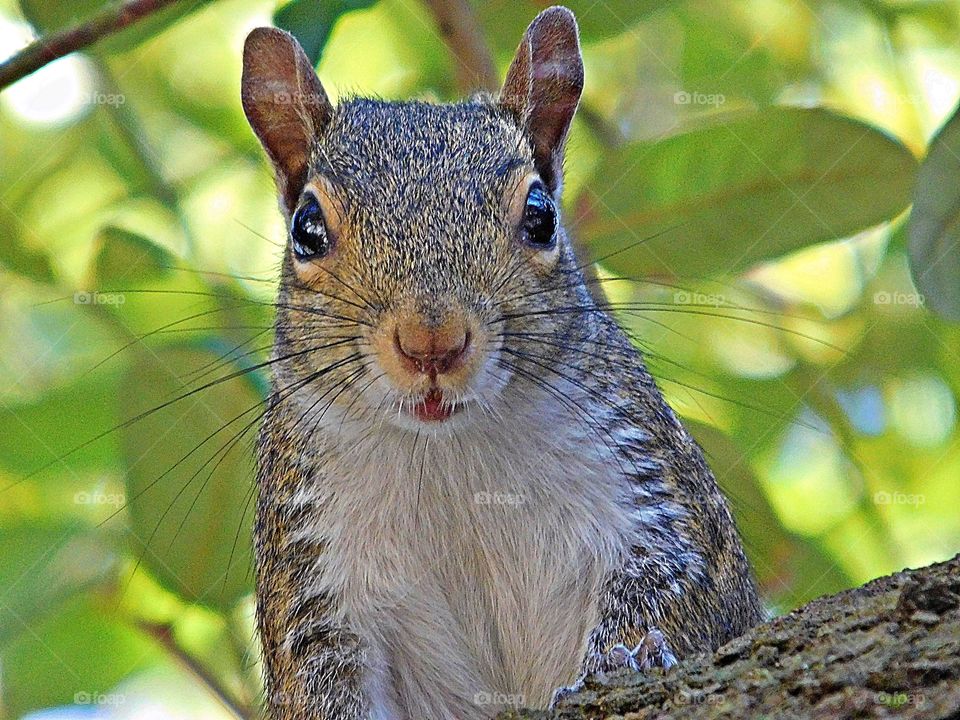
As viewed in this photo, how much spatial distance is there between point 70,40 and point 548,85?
1010 mm

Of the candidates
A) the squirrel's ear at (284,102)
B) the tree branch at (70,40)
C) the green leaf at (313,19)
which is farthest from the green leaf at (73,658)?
the green leaf at (313,19)

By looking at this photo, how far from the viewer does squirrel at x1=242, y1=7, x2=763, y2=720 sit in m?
2.40

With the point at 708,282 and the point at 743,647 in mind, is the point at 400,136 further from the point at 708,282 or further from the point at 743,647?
the point at 743,647

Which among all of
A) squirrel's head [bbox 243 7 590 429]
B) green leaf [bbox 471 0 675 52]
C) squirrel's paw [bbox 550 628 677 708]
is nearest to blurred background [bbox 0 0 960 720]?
green leaf [bbox 471 0 675 52]

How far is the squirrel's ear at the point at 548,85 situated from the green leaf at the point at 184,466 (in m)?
0.87

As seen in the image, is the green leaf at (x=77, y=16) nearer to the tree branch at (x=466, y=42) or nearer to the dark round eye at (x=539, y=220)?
the tree branch at (x=466, y=42)

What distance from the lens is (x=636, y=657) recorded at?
7.71 ft

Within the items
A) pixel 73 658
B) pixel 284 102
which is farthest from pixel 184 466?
pixel 284 102

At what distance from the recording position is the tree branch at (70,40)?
2.54 metres

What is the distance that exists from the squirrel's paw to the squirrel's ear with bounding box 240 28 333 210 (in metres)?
1.17

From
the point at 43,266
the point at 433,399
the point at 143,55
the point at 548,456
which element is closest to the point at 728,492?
the point at 548,456

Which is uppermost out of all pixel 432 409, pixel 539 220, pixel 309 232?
pixel 539 220

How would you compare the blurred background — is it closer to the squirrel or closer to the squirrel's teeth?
the squirrel

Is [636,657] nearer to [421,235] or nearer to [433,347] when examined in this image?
[433,347]
